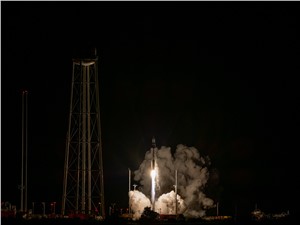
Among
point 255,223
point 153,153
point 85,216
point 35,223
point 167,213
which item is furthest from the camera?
point 255,223

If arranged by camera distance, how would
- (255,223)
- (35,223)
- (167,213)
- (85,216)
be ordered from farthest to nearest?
1. (255,223)
2. (167,213)
3. (85,216)
4. (35,223)

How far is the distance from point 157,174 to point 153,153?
407cm

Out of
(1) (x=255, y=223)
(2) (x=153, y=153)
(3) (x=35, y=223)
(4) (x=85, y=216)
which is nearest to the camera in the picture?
(3) (x=35, y=223)

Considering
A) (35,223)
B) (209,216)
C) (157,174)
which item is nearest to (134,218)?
(157,174)

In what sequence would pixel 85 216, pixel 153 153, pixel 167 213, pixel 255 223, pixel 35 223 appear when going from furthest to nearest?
pixel 255 223
pixel 167 213
pixel 153 153
pixel 85 216
pixel 35 223

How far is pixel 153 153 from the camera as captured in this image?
76.9 metres

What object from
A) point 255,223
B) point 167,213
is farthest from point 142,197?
point 255,223

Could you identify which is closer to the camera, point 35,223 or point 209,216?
point 35,223

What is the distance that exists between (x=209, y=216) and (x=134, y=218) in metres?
17.0

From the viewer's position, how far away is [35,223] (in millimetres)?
54438

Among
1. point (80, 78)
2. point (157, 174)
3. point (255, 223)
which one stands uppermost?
point (80, 78)

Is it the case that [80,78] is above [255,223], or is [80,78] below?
above

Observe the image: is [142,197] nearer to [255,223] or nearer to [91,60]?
[255,223]

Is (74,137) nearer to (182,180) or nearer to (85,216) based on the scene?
(85,216)
